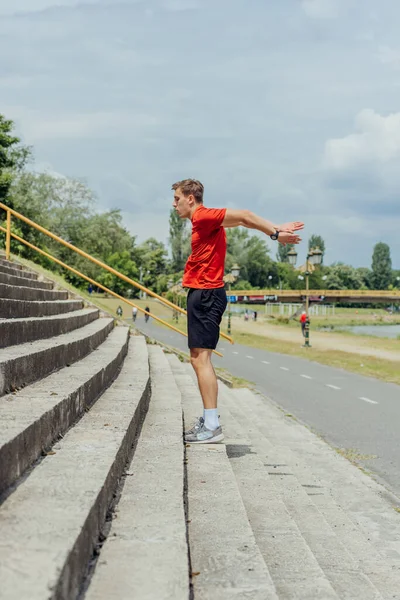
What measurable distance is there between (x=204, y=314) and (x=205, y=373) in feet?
1.47

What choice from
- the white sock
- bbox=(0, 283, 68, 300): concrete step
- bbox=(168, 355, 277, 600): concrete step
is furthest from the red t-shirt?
bbox=(0, 283, 68, 300): concrete step

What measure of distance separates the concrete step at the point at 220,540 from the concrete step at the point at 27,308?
235 cm

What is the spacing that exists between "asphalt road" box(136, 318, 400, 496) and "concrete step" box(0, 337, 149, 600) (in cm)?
334

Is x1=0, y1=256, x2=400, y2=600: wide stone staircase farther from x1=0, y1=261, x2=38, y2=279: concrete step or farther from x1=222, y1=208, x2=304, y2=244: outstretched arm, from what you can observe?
x1=0, y1=261, x2=38, y2=279: concrete step

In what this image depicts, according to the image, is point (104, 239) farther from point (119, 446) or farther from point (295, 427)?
point (119, 446)

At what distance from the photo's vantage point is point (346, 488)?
5.95m

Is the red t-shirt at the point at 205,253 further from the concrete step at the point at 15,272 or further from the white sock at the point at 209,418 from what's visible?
the concrete step at the point at 15,272

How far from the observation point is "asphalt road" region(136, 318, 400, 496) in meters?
8.02

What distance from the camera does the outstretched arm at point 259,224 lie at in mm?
4980

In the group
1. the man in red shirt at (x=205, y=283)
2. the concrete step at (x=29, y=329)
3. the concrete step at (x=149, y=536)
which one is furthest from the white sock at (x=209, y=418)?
the concrete step at (x=29, y=329)

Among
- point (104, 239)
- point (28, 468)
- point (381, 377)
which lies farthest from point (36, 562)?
point (104, 239)

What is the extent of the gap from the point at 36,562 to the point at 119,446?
155cm

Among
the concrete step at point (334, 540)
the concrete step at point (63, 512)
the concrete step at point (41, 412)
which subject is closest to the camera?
the concrete step at point (63, 512)

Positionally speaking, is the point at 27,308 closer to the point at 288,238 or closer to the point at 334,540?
the point at 288,238
